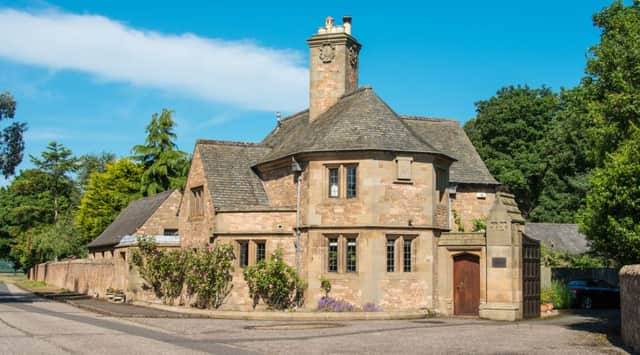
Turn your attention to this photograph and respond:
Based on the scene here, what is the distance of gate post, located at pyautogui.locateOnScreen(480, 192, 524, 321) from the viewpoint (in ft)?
85.1

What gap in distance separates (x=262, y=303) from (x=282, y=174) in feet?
19.1

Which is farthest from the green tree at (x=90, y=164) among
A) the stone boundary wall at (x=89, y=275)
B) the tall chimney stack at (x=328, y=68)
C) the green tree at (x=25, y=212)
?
the tall chimney stack at (x=328, y=68)

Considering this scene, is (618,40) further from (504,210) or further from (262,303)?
(262,303)

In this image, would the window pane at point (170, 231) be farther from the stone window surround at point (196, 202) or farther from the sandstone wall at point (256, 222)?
the sandstone wall at point (256, 222)

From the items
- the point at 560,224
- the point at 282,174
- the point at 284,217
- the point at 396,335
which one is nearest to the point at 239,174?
the point at 282,174

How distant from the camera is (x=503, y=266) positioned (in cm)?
2612

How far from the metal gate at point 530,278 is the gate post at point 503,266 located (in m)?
0.51

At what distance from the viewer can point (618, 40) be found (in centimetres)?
2956

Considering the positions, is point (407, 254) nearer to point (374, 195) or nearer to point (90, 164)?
point (374, 195)

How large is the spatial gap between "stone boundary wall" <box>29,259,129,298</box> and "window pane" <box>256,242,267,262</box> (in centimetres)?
768

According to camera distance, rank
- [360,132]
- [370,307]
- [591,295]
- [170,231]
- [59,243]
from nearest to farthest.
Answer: [370,307]
[360,132]
[591,295]
[170,231]
[59,243]

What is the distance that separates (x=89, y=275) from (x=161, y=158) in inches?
1070

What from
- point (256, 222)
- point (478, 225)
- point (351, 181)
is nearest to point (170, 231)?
point (256, 222)

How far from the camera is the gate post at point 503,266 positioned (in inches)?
1021
